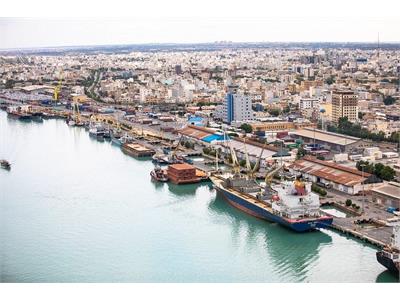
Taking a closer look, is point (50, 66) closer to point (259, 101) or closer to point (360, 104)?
point (259, 101)

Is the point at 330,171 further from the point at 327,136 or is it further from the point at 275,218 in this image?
the point at 327,136

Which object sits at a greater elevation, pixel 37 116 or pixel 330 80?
pixel 330 80

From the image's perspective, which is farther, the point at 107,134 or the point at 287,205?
the point at 107,134

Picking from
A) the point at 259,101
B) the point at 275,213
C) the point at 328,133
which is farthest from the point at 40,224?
the point at 259,101

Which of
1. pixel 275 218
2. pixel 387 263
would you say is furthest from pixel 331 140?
pixel 387 263

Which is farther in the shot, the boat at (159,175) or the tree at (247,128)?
the tree at (247,128)

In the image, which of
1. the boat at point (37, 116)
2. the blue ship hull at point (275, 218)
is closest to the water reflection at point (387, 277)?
the blue ship hull at point (275, 218)

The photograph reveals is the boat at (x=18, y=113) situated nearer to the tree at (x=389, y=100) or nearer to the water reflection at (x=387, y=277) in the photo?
the tree at (x=389, y=100)

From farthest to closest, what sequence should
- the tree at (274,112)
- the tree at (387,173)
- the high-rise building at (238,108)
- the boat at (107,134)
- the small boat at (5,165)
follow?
the tree at (274,112)
the high-rise building at (238,108)
the boat at (107,134)
the small boat at (5,165)
the tree at (387,173)

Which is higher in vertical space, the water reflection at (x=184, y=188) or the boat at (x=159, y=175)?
the boat at (x=159, y=175)
